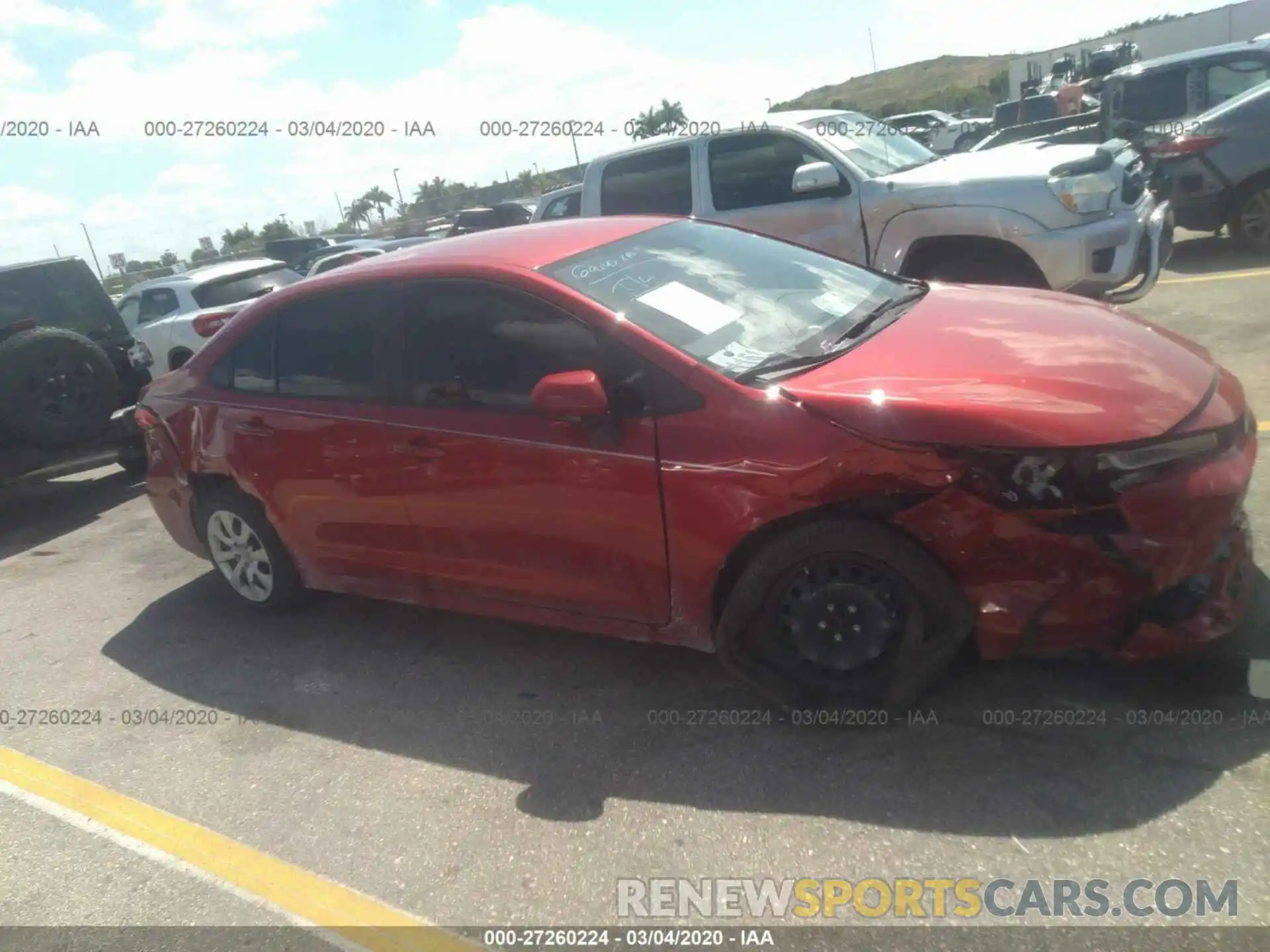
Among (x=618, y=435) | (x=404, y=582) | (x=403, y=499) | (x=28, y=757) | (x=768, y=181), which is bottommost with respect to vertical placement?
(x=28, y=757)

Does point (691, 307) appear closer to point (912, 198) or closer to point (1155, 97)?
point (912, 198)

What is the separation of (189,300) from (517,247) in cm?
805

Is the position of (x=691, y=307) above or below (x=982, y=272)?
above

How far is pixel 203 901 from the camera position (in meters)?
2.94

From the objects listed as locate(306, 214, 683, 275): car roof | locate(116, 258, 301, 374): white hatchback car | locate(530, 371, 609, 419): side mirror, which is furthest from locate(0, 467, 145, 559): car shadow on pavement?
locate(530, 371, 609, 419): side mirror

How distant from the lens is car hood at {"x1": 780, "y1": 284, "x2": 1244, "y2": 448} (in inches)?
111

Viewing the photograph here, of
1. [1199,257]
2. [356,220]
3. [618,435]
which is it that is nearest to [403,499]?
[618,435]

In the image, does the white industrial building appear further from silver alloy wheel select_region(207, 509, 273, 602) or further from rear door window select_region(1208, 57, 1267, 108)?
silver alloy wheel select_region(207, 509, 273, 602)

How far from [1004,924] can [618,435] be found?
1772 millimetres

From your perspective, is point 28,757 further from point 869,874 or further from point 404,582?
point 869,874

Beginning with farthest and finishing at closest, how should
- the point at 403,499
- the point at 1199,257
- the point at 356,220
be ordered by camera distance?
the point at 356,220 < the point at 1199,257 < the point at 403,499

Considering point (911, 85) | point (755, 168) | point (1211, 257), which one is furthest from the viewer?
point (911, 85)

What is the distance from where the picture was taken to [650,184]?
302 inches

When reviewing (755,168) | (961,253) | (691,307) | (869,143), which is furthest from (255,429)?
(869,143)
